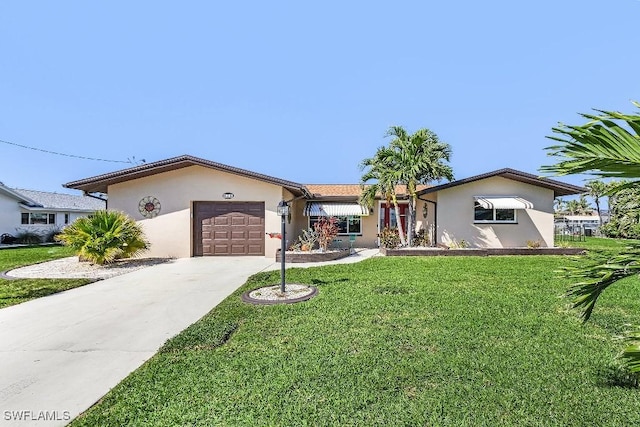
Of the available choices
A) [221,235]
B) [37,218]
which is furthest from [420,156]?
[37,218]

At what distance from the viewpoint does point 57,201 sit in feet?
117

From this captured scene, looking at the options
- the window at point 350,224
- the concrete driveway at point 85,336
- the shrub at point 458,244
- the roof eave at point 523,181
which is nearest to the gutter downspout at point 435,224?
the shrub at point 458,244

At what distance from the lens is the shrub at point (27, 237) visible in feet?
96.1

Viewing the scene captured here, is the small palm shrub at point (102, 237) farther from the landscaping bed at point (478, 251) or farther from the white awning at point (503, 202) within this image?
the white awning at point (503, 202)

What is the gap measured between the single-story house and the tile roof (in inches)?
790

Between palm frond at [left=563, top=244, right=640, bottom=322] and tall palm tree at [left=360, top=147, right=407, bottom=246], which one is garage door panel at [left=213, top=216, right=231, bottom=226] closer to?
tall palm tree at [left=360, top=147, right=407, bottom=246]

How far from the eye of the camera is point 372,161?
746 inches

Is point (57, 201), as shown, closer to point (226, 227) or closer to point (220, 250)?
point (220, 250)

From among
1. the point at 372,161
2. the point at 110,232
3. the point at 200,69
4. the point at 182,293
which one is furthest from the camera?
the point at 200,69

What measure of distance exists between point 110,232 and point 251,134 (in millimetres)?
23966

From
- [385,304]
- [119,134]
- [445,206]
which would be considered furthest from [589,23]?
[119,134]

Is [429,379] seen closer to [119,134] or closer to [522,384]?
[522,384]

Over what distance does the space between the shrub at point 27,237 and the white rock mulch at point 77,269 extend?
18480 millimetres

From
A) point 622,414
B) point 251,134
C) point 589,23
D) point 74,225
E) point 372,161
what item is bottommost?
point 622,414
